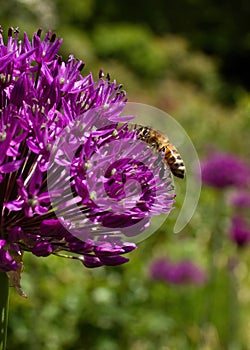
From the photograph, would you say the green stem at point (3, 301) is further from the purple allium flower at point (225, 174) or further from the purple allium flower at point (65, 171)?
the purple allium flower at point (225, 174)

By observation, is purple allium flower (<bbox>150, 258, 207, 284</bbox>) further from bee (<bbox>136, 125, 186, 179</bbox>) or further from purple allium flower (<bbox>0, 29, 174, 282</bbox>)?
purple allium flower (<bbox>0, 29, 174, 282</bbox>)

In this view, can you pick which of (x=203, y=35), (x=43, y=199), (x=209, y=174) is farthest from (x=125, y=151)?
(x=203, y=35)

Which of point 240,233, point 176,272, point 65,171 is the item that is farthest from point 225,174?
point 65,171

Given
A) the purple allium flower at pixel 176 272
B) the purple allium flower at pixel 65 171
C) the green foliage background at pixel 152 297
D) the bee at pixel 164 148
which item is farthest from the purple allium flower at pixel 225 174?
the purple allium flower at pixel 65 171

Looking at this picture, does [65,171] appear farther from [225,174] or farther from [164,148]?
[225,174]

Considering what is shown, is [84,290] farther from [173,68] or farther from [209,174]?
[173,68]

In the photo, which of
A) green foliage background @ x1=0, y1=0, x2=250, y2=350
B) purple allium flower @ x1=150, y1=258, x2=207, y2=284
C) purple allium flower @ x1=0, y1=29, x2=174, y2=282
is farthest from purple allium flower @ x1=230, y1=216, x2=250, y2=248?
purple allium flower @ x1=0, y1=29, x2=174, y2=282
